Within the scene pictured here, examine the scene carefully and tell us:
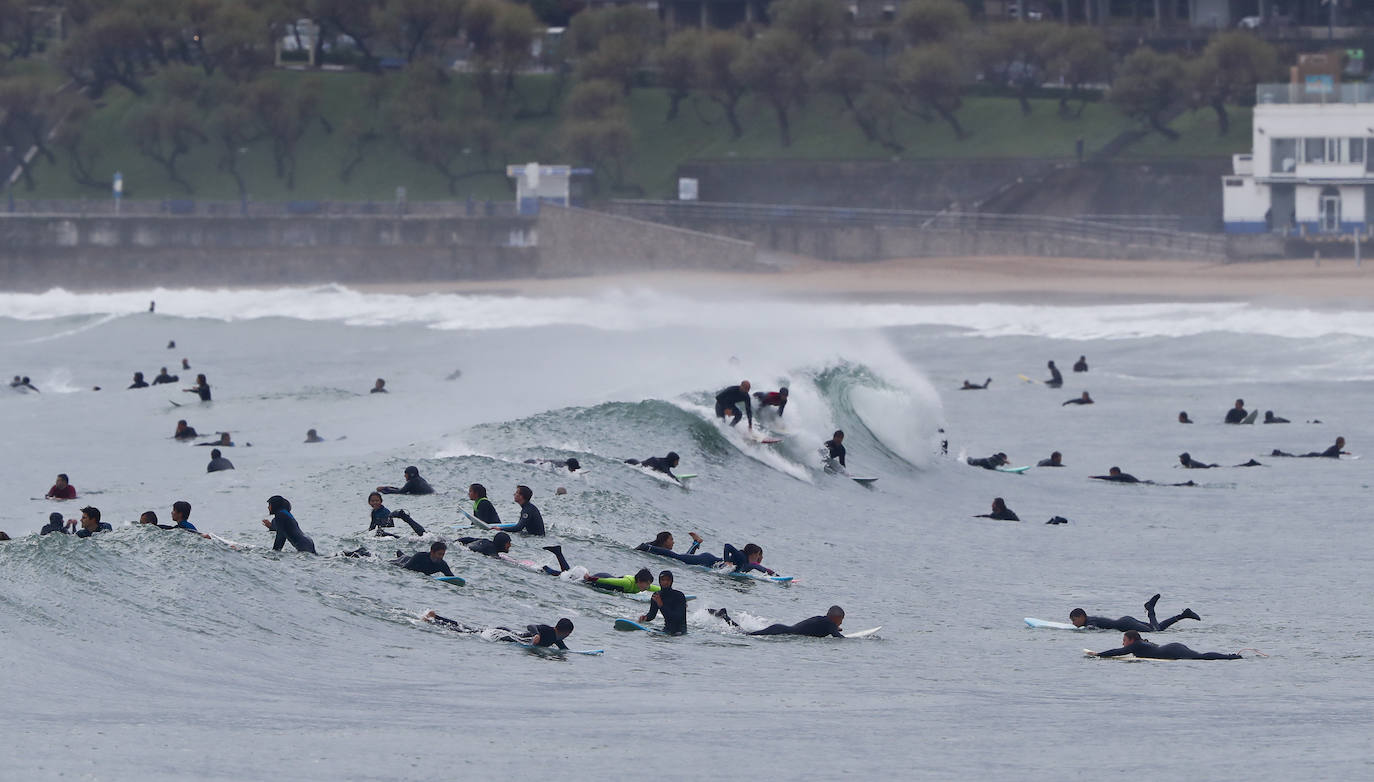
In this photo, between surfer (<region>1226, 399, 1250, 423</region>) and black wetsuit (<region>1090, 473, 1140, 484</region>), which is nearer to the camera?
black wetsuit (<region>1090, 473, 1140, 484</region>)

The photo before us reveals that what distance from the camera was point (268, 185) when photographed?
79.4m

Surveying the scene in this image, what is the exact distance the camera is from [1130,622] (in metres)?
16.2

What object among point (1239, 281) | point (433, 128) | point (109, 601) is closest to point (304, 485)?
point (109, 601)

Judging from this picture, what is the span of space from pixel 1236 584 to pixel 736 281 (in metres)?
48.7

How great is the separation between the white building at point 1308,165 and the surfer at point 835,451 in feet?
138

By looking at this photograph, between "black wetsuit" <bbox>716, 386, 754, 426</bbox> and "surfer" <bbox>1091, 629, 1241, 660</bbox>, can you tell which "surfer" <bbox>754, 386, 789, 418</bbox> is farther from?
"surfer" <bbox>1091, 629, 1241, 660</bbox>

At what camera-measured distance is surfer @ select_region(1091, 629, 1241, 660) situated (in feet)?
49.2

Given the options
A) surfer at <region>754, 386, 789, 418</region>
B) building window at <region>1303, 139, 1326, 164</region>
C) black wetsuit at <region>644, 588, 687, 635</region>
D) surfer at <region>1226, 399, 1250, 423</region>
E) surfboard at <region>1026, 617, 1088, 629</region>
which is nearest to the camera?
black wetsuit at <region>644, 588, 687, 635</region>

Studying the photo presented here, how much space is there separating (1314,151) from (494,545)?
53.3m

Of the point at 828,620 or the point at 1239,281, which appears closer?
the point at 828,620

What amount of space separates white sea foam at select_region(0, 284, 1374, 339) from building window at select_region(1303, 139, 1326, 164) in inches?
441

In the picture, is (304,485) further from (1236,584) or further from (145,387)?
(145,387)

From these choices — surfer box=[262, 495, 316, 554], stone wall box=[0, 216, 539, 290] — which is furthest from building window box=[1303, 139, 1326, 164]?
surfer box=[262, 495, 316, 554]

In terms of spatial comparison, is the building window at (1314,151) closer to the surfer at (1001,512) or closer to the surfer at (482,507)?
the surfer at (1001,512)
